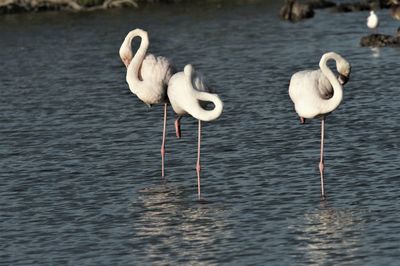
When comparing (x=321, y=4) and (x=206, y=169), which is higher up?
(x=321, y=4)

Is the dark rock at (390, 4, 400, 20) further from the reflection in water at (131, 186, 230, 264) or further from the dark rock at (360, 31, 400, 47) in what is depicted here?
the reflection in water at (131, 186, 230, 264)

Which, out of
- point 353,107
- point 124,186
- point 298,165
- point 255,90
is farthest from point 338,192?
point 255,90

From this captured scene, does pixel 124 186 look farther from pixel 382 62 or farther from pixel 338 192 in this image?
pixel 382 62

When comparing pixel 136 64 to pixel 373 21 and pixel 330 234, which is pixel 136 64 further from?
pixel 373 21

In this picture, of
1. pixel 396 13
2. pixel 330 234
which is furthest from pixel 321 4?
pixel 330 234

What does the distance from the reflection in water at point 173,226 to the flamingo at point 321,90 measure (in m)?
1.82

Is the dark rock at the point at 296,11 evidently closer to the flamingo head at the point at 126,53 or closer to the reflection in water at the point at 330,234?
the flamingo head at the point at 126,53

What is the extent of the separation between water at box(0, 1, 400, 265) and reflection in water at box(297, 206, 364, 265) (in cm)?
2

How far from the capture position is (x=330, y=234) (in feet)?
46.1

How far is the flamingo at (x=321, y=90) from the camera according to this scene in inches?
643

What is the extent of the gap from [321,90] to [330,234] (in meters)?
3.11

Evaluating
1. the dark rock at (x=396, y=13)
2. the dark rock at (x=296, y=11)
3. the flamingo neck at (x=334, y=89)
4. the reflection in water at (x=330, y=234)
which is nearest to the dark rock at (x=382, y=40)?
the dark rock at (x=396, y=13)

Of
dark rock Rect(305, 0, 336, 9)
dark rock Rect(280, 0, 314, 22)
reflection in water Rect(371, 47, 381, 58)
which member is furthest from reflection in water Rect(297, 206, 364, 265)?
dark rock Rect(305, 0, 336, 9)

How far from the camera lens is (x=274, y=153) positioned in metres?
19.2
